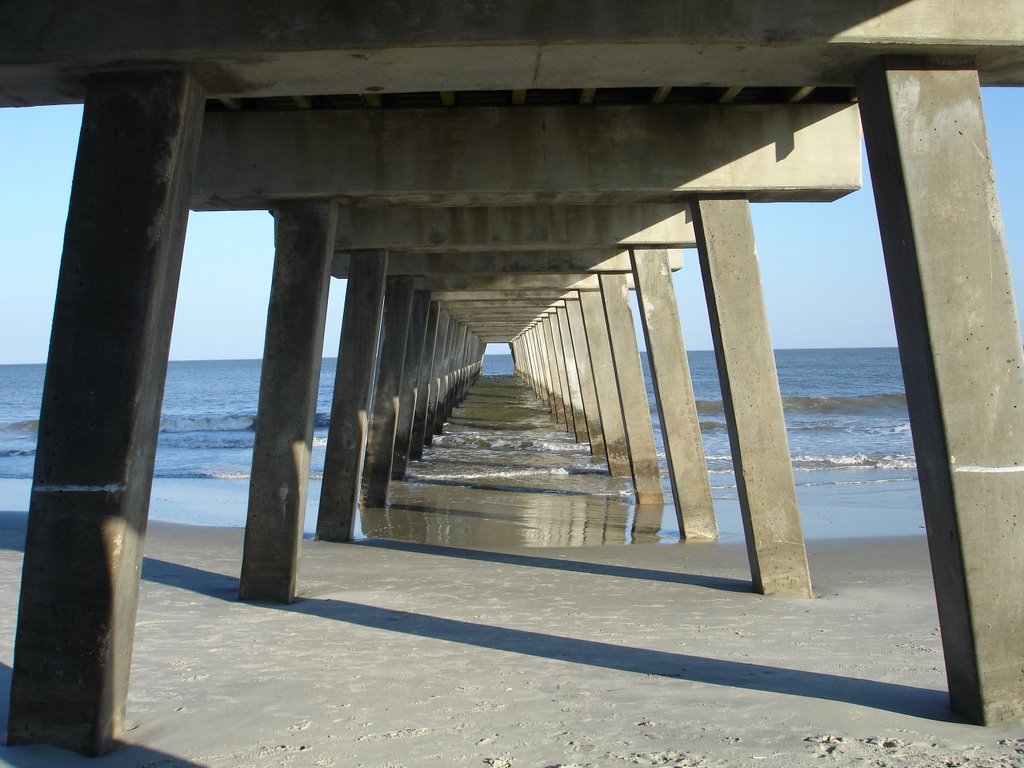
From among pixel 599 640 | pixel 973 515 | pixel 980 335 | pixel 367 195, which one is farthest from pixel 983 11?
pixel 367 195

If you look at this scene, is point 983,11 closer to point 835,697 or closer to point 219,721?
point 835,697

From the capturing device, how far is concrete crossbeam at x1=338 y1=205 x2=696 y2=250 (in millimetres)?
10039

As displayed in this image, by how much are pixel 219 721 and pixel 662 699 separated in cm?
197

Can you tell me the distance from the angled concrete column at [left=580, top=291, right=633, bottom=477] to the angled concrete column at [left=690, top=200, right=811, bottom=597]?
9766 millimetres

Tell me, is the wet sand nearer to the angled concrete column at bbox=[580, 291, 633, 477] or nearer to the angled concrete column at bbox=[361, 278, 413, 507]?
the angled concrete column at bbox=[361, 278, 413, 507]

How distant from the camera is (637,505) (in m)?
13.9

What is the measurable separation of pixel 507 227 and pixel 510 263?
3344mm

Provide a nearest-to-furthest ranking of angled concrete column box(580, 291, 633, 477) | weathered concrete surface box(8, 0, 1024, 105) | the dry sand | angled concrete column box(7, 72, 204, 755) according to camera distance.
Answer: the dry sand
angled concrete column box(7, 72, 204, 755)
weathered concrete surface box(8, 0, 1024, 105)
angled concrete column box(580, 291, 633, 477)

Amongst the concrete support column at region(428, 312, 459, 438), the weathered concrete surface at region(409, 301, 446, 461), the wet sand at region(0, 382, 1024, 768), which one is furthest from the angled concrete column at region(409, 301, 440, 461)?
the wet sand at region(0, 382, 1024, 768)

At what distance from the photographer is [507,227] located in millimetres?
10000

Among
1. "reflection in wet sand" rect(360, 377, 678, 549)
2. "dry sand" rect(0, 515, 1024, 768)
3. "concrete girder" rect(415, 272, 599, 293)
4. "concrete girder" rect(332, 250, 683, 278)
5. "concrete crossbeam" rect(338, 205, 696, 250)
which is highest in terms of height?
"concrete girder" rect(415, 272, 599, 293)

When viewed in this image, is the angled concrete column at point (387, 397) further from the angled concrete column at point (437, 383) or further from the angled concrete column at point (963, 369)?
the angled concrete column at point (963, 369)

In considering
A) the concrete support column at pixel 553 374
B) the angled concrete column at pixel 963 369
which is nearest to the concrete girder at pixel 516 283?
the angled concrete column at pixel 963 369

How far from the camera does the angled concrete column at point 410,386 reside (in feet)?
57.5
